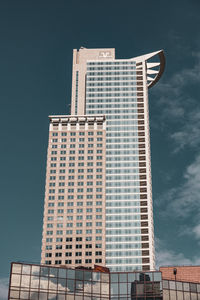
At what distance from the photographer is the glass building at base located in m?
109

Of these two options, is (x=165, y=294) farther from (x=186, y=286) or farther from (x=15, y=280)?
(x=15, y=280)

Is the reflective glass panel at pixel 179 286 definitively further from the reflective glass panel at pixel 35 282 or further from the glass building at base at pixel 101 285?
the reflective glass panel at pixel 35 282

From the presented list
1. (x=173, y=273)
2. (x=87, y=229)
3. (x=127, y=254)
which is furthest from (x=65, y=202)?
(x=173, y=273)

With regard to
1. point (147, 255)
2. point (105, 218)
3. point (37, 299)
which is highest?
point (105, 218)

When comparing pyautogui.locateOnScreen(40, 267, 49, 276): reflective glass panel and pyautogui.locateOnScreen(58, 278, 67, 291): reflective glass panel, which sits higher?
pyautogui.locateOnScreen(40, 267, 49, 276): reflective glass panel

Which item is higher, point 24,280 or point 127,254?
point 127,254

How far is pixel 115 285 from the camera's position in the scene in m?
115

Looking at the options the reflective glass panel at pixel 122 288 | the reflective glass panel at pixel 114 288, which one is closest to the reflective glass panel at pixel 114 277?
the reflective glass panel at pixel 114 288

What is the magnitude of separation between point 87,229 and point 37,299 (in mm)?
88304

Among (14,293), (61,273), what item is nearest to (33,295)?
(14,293)

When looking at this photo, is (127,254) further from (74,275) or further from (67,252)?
(74,275)

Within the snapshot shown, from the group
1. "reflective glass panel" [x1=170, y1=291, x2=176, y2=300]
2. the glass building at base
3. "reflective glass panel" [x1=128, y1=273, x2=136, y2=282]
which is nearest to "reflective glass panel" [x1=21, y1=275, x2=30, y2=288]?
the glass building at base

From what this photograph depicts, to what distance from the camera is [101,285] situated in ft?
378

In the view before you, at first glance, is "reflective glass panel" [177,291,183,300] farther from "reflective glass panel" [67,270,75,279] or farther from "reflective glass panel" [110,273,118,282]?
"reflective glass panel" [67,270,75,279]
